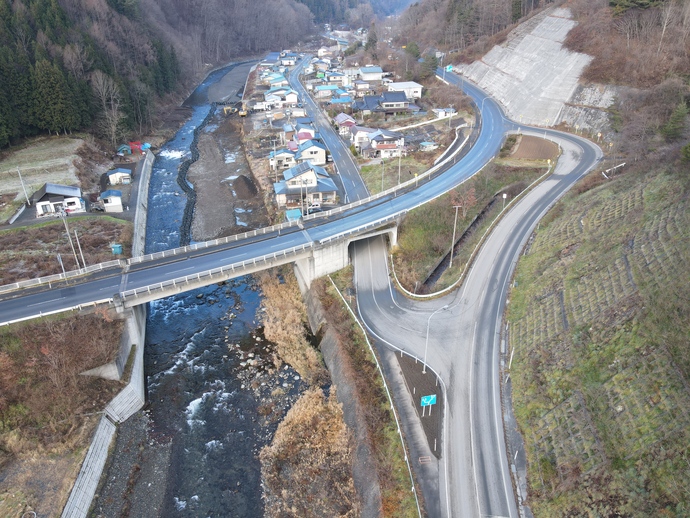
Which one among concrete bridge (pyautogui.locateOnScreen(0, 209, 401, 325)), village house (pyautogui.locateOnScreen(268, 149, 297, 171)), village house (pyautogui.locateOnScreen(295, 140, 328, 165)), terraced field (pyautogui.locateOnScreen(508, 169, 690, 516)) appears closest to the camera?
terraced field (pyautogui.locateOnScreen(508, 169, 690, 516))

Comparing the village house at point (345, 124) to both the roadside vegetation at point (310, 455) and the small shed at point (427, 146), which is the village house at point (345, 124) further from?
the roadside vegetation at point (310, 455)

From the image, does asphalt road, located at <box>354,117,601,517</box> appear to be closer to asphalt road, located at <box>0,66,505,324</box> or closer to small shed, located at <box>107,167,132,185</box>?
asphalt road, located at <box>0,66,505,324</box>

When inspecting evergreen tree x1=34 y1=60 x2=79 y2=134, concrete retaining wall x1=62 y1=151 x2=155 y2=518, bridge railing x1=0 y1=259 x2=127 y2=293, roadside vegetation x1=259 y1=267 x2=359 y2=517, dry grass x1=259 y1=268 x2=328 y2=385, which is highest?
evergreen tree x1=34 y1=60 x2=79 y2=134

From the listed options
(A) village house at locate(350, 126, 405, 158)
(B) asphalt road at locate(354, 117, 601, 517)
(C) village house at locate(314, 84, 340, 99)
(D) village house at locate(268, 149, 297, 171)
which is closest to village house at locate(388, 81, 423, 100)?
(C) village house at locate(314, 84, 340, 99)

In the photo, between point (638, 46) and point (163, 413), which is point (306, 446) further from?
point (638, 46)

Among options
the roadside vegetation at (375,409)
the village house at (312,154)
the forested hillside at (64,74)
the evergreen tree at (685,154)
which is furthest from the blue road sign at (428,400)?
the forested hillside at (64,74)

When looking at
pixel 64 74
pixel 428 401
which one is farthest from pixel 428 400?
pixel 64 74
